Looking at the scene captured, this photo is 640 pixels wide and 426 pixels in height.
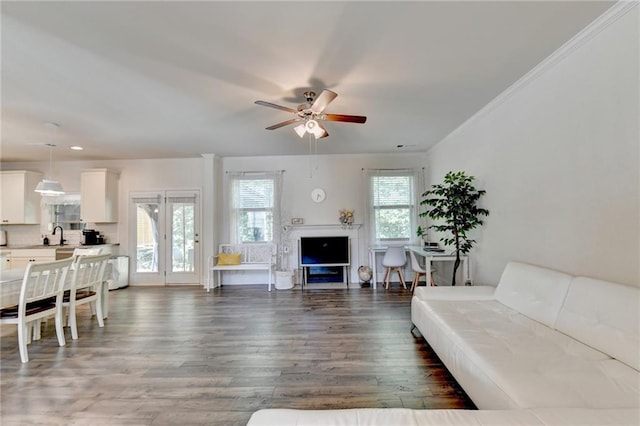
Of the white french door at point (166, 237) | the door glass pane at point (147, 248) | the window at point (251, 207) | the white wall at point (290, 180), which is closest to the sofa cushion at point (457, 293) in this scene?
the white wall at point (290, 180)

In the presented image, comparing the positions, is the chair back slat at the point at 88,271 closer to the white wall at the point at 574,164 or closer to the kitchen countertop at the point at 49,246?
the kitchen countertop at the point at 49,246

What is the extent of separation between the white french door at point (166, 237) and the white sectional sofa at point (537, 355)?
475 cm

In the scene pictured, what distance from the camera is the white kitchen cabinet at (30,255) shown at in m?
5.11

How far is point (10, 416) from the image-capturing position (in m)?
1.86

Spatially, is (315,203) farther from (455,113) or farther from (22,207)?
(22,207)

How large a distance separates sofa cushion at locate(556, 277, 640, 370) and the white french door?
5652 mm

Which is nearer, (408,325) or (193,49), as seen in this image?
(193,49)

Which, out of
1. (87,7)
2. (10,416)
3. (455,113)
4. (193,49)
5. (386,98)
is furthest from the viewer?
(455,113)

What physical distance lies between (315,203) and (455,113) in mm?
3009

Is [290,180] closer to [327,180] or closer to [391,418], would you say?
[327,180]

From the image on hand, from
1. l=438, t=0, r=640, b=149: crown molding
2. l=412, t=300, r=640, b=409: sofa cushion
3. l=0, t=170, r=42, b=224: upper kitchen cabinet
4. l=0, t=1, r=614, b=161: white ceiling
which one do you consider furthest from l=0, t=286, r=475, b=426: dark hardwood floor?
l=0, t=170, r=42, b=224: upper kitchen cabinet

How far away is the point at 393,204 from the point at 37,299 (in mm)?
5236

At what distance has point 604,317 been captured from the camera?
1.71 metres

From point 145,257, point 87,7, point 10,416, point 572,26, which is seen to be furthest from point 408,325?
point 145,257
